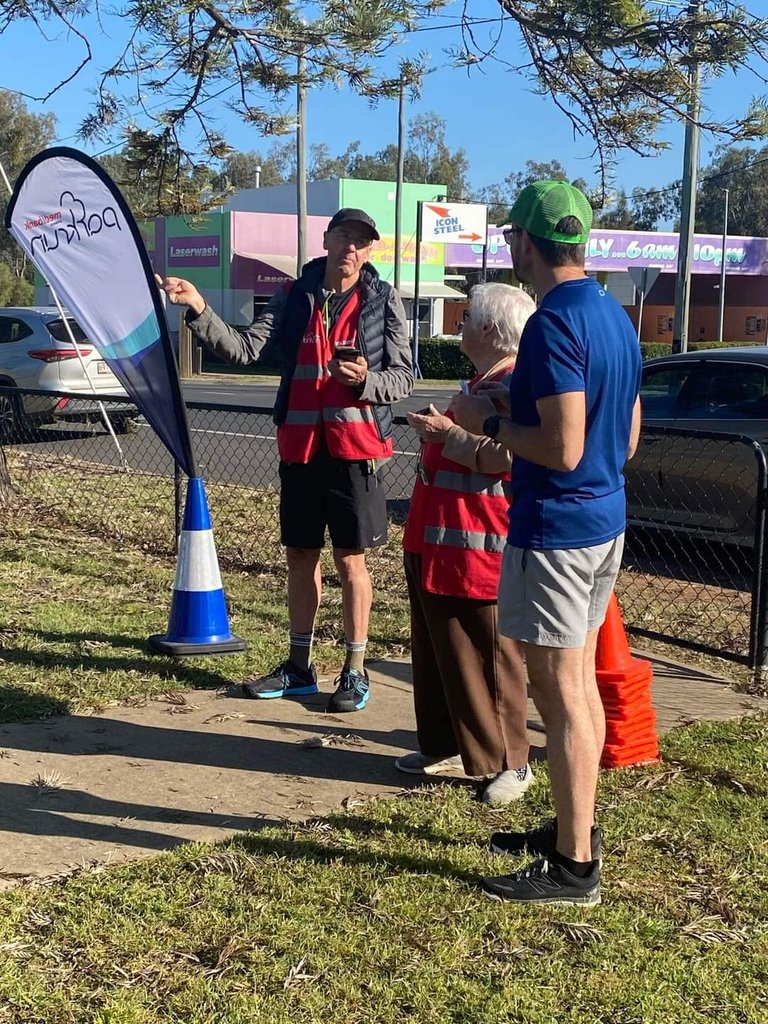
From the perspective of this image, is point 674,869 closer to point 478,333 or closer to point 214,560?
point 478,333

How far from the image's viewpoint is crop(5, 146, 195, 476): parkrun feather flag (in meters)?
5.46

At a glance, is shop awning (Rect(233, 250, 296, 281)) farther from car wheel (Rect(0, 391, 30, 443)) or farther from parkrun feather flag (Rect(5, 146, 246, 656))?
parkrun feather flag (Rect(5, 146, 246, 656))

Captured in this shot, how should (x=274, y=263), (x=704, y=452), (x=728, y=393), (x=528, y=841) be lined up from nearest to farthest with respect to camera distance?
1. (x=528, y=841)
2. (x=704, y=452)
3. (x=728, y=393)
4. (x=274, y=263)

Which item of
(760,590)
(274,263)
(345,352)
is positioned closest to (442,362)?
(274,263)

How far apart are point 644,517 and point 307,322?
170 inches

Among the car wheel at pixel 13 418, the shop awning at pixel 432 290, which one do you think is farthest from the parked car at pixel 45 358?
the shop awning at pixel 432 290

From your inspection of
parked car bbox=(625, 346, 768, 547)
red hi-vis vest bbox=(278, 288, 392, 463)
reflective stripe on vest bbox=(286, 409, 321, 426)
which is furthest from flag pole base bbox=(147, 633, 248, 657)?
parked car bbox=(625, 346, 768, 547)

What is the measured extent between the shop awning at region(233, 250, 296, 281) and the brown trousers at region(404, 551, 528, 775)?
33.9 meters

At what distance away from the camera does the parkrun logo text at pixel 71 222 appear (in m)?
5.60

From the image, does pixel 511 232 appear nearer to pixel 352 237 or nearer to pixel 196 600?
pixel 352 237

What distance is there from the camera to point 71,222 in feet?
19.3

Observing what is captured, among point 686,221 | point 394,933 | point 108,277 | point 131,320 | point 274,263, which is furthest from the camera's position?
point 274,263

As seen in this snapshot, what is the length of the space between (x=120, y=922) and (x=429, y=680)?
1445 mm

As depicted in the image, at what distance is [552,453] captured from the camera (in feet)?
9.78
